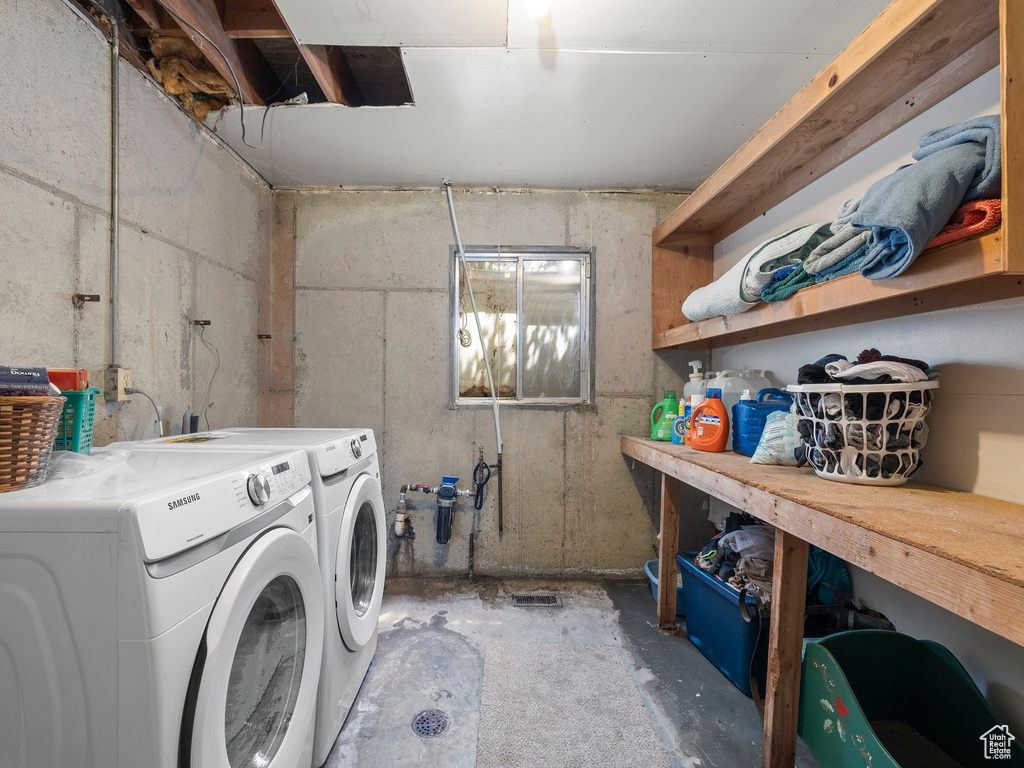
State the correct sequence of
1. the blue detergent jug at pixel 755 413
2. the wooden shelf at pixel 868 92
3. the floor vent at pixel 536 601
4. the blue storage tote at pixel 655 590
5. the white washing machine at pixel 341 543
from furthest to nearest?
the floor vent at pixel 536 601, the blue storage tote at pixel 655 590, the blue detergent jug at pixel 755 413, the white washing machine at pixel 341 543, the wooden shelf at pixel 868 92

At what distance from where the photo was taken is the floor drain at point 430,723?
1374 mm

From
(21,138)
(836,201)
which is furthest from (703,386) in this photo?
(21,138)

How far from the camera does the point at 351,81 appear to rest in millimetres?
1743

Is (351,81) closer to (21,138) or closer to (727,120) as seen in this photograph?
(21,138)

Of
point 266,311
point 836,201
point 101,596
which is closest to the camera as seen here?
point 101,596

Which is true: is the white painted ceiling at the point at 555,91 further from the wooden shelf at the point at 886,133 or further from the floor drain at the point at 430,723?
the floor drain at the point at 430,723

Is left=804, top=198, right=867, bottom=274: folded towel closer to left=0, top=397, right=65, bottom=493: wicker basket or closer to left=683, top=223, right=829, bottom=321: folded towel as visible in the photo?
left=683, top=223, right=829, bottom=321: folded towel

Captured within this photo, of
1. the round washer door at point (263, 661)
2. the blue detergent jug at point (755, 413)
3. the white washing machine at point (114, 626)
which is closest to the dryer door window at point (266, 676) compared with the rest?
the round washer door at point (263, 661)

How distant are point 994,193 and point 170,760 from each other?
68.6 inches

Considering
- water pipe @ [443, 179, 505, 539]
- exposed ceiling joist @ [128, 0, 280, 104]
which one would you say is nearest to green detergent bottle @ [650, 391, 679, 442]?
water pipe @ [443, 179, 505, 539]

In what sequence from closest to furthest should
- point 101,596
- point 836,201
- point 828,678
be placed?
1. point 101,596
2. point 828,678
3. point 836,201

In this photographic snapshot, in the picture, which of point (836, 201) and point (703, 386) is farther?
point (703, 386)

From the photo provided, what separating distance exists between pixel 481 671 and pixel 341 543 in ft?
2.72

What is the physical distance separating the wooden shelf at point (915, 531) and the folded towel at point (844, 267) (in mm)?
569
